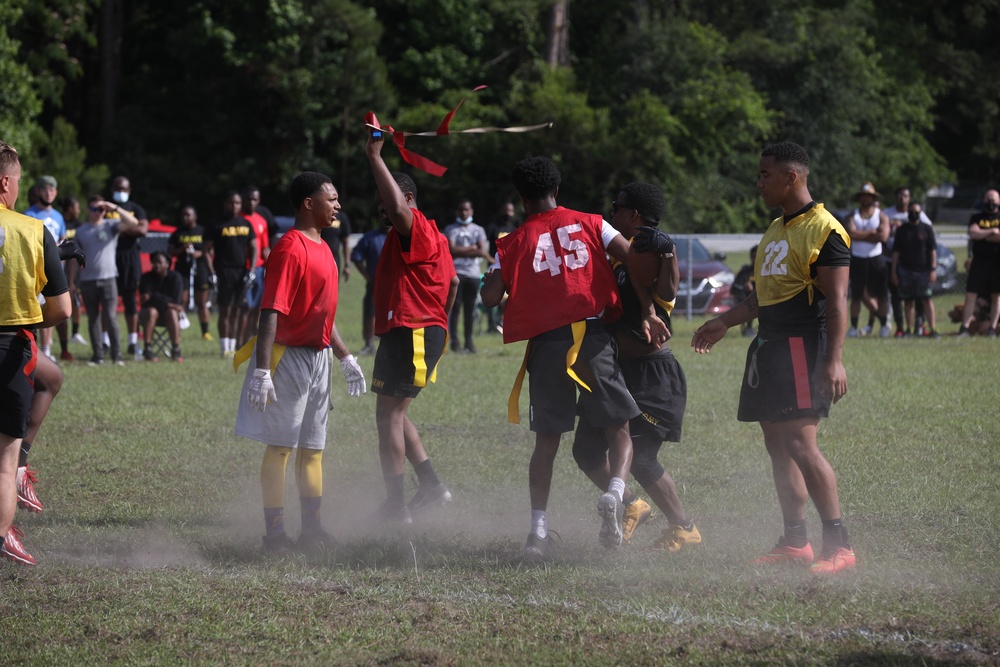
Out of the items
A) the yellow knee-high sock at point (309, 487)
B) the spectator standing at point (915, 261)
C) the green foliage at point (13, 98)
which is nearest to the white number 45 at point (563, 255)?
the yellow knee-high sock at point (309, 487)

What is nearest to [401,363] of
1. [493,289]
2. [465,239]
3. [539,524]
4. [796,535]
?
[493,289]

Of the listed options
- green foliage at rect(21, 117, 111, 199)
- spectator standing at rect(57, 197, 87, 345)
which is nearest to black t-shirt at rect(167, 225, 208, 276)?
spectator standing at rect(57, 197, 87, 345)

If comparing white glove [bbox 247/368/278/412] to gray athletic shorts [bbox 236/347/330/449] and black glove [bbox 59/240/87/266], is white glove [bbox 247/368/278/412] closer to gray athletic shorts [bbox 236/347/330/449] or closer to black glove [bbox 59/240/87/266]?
gray athletic shorts [bbox 236/347/330/449]

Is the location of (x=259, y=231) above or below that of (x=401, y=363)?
above

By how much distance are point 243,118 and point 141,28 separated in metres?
7.16

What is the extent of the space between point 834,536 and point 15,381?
156 inches

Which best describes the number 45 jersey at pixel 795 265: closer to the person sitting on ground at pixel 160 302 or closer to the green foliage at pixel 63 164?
the person sitting on ground at pixel 160 302

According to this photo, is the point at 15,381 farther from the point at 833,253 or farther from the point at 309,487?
the point at 833,253

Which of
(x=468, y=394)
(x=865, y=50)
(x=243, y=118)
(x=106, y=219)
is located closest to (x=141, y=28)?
(x=243, y=118)

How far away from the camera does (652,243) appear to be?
5.82 metres

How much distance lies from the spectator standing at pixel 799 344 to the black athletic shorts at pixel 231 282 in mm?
10306

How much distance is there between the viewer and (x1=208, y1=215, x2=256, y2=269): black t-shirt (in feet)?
49.7

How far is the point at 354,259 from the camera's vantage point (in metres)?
13.9

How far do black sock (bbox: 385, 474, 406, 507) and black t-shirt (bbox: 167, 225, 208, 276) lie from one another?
10.6 m
